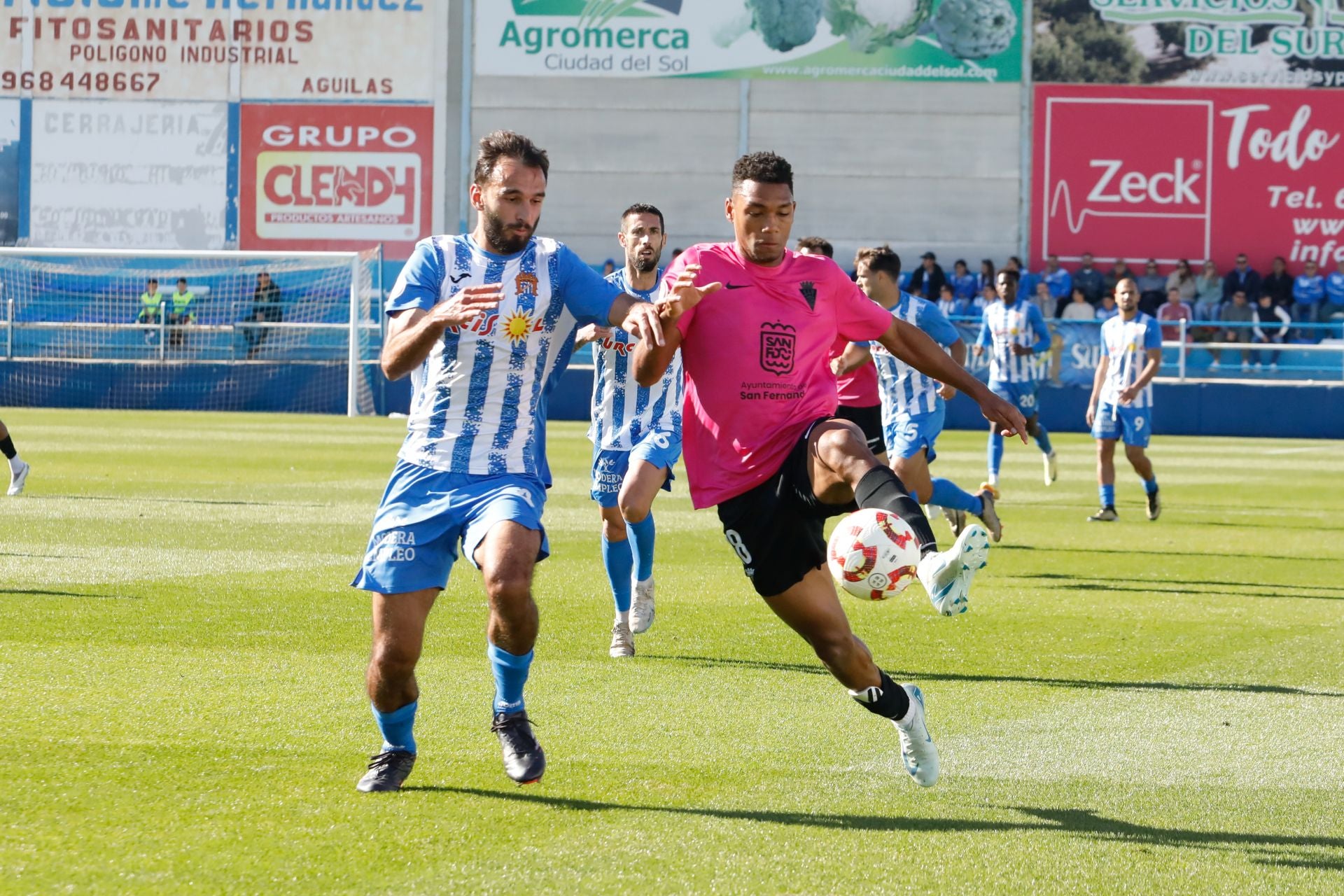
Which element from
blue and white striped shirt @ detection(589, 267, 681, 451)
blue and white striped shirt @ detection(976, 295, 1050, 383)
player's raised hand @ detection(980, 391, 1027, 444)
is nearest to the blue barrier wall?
blue and white striped shirt @ detection(976, 295, 1050, 383)

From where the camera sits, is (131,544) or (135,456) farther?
(135,456)

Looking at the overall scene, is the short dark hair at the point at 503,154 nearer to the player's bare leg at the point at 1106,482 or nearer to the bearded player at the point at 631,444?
the bearded player at the point at 631,444

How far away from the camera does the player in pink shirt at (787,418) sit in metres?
5.18

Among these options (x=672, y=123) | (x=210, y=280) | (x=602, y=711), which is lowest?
(x=602, y=711)

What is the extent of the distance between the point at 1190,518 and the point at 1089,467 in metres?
6.09

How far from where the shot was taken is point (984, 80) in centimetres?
3556

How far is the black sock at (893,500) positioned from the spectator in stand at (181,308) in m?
28.1

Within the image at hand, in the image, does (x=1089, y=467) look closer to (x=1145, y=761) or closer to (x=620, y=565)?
(x=620, y=565)

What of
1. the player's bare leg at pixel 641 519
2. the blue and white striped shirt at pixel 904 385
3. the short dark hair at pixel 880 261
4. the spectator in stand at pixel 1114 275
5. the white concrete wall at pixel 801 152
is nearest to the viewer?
the player's bare leg at pixel 641 519

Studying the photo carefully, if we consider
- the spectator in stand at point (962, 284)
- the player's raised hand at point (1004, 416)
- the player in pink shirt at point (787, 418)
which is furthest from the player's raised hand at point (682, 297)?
the spectator in stand at point (962, 284)

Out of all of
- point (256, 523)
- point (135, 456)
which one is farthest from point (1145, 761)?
point (135, 456)

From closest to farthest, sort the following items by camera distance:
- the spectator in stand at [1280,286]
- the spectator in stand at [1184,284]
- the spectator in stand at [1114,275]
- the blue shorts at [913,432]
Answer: the blue shorts at [913,432] → the spectator in stand at [1280,286] → the spectator in stand at [1184,284] → the spectator in stand at [1114,275]

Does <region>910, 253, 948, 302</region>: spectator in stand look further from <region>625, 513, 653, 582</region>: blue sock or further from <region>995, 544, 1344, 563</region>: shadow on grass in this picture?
<region>625, 513, 653, 582</region>: blue sock

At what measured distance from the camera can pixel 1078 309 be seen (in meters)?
31.2
